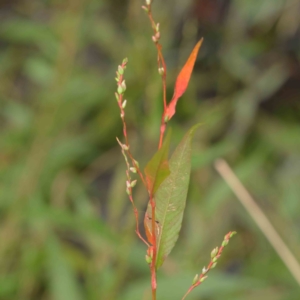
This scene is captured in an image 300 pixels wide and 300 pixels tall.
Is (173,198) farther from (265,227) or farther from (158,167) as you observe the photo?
(265,227)

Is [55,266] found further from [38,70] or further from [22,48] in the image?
[22,48]

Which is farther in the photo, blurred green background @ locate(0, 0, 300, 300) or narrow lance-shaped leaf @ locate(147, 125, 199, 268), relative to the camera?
blurred green background @ locate(0, 0, 300, 300)

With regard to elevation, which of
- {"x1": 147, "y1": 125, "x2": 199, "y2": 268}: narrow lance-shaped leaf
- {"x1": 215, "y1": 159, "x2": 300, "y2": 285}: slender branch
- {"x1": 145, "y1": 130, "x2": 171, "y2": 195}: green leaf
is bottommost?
{"x1": 215, "y1": 159, "x2": 300, "y2": 285}: slender branch

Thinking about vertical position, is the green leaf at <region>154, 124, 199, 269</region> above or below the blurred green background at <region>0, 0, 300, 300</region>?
above

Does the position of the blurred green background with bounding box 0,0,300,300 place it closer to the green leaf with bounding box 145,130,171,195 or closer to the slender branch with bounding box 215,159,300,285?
the slender branch with bounding box 215,159,300,285

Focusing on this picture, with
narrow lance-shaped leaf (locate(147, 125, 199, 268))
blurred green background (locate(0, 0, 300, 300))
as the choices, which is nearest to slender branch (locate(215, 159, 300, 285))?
blurred green background (locate(0, 0, 300, 300))

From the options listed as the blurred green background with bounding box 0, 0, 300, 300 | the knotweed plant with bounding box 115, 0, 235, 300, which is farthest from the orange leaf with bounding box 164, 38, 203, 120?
the blurred green background with bounding box 0, 0, 300, 300

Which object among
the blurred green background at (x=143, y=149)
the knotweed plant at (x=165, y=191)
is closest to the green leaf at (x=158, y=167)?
the knotweed plant at (x=165, y=191)
